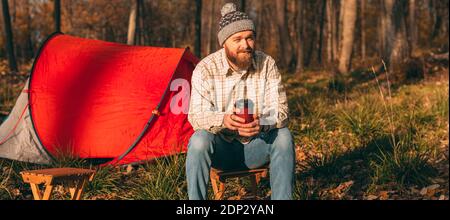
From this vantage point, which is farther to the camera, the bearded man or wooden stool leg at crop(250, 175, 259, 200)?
wooden stool leg at crop(250, 175, 259, 200)

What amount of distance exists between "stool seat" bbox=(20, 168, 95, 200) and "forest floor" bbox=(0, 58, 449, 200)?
0.60m

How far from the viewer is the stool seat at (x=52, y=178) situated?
3508 millimetres

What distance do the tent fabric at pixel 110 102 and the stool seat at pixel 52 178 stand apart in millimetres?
1873

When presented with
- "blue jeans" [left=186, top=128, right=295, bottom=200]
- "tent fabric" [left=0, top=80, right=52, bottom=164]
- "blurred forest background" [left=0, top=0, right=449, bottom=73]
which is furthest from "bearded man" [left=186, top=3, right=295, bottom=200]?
"blurred forest background" [left=0, top=0, right=449, bottom=73]

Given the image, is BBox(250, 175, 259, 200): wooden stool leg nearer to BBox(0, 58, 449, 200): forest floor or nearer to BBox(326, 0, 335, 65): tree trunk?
BBox(0, 58, 449, 200): forest floor

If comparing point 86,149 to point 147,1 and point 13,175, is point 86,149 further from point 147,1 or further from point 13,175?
point 147,1

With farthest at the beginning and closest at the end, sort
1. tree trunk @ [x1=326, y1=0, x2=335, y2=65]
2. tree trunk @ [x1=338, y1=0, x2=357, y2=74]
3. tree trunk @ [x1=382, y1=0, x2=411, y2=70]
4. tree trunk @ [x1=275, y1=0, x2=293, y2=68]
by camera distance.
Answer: tree trunk @ [x1=326, y1=0, x2=335, y2=65] → tree trunk @ [x1=275, y1=0, x2=293, y2=68] → tree trunk @ [x1=338, y1=0, x2=357, y2=74] → tree trunk @ [x1=382, y1=0, x2=411, y2=70]

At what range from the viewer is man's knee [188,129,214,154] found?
3426mm

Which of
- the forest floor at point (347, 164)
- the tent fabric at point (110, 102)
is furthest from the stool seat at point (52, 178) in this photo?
the tent fabric at point (110, 102)

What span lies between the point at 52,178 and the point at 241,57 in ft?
5.02

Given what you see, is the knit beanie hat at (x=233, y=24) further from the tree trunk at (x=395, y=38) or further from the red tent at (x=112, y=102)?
the tree trunk at (x=395, y=38)

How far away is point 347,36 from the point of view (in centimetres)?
1480

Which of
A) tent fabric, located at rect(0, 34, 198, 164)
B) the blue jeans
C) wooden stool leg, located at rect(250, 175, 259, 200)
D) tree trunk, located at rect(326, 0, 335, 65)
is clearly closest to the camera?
the blue jeans

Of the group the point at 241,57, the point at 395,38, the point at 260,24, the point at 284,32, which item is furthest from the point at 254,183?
the point at 260,24
